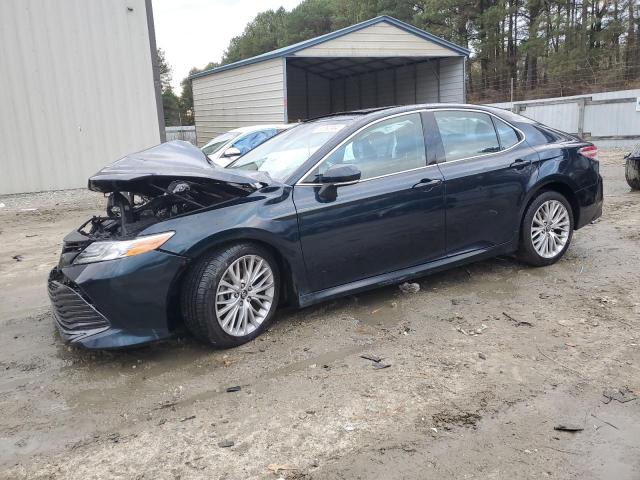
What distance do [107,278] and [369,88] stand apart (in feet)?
83.7

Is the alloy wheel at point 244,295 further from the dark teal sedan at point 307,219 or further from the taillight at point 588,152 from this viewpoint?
the taillight at point 588,152

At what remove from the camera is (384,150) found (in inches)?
177

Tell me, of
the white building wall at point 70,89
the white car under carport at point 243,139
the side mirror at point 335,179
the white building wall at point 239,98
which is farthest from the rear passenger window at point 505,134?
the white building wall at point 239,98

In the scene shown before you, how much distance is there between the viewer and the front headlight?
351 centimetres

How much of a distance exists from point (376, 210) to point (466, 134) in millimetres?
1289

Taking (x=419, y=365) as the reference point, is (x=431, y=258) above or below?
above

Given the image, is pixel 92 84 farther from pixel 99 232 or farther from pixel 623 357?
pixel 623 357

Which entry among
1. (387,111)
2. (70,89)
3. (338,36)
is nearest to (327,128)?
(387,111)

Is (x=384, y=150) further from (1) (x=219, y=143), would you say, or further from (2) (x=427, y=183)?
(1) (x=219, y=143)

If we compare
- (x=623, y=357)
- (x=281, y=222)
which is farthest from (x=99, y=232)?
(x=623, y=357)

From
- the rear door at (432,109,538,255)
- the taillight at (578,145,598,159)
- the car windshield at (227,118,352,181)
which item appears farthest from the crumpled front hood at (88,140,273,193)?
the taillight at (578,145,598,159)

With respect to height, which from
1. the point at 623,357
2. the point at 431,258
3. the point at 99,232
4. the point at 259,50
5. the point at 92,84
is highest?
the point at 259,50

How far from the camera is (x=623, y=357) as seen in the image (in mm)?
3506

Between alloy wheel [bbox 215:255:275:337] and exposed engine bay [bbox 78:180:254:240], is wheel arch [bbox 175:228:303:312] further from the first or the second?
exposed engine bay [bbox 78:180:254:240]
